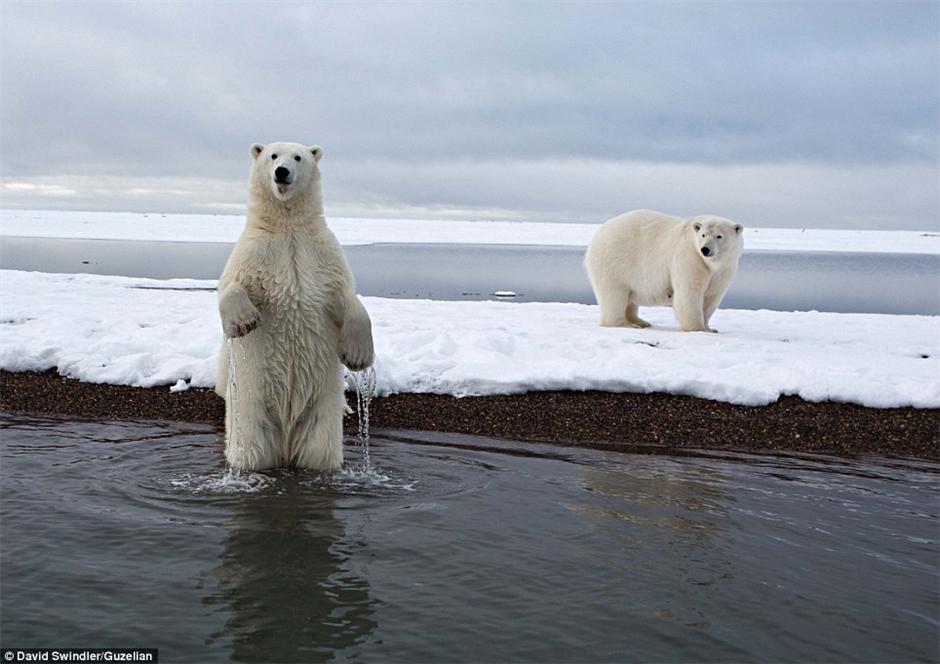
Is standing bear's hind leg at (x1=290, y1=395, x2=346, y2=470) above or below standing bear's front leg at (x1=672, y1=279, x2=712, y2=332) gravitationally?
below

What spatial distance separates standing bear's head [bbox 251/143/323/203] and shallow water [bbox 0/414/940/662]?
183 cm

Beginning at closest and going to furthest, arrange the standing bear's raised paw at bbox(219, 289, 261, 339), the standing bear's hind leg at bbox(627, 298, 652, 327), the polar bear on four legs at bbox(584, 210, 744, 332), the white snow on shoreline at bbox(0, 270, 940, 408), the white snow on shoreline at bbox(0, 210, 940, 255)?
the standing bear's raised paw at bbox(219, 289, 261, 339)
the white snow on shoreline at bbox(0, 270, 940, 408)
the polar bear on four legs at bbox(584, 210, 744, 332)
the standing bear's hind leg at bbox(627, 298, 652, 327)
the white snow on shoreline at bbox(0, 210, 940, 255)

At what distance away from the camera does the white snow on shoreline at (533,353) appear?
7.96 metres

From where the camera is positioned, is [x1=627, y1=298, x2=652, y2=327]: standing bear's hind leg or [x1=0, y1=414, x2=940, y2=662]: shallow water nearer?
[x1=0, y1=414, x2=940, y2=662]: shallow water

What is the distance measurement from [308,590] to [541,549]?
1.23 meters

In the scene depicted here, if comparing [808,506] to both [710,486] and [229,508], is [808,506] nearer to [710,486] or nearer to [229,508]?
[710,486]

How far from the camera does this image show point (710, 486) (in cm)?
555

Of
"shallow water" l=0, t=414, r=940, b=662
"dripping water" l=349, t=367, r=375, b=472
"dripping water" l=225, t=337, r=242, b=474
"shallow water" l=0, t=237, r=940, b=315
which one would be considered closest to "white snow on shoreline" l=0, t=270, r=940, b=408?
"dripping water" l=349, t=367, r=375, b=472

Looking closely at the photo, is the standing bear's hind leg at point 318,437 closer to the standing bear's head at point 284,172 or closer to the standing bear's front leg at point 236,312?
the standing bear's front leg at point 236,312

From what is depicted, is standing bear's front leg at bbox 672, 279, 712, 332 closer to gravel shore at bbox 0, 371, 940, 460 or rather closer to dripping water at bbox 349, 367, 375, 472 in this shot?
gravel shore at bbox 0, 371, 940, 460

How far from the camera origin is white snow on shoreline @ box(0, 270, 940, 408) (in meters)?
7.96

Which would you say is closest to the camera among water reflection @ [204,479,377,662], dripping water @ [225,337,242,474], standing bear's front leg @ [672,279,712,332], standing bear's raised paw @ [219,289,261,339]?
water reflection @ [204,479,377,662]

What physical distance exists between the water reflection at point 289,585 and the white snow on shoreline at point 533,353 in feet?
11.2

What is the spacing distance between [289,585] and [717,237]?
8.24m
